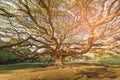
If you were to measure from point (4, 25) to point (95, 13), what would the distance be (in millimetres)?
6651

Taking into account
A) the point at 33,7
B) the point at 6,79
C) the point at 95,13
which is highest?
the point at 33,7

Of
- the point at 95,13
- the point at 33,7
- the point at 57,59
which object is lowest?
the point at 57,59

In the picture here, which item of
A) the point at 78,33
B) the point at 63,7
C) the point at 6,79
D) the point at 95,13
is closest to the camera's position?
→ the point at 95,13

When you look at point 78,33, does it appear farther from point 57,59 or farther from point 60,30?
point 57,59

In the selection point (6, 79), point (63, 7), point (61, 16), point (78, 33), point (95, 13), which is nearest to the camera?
point (95, 13)

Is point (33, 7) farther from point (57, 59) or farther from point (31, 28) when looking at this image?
point (57, 59)

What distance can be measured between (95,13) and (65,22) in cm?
Result: 457

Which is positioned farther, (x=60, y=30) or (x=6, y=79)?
(x=60, y=30)

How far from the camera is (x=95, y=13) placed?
35.9ft

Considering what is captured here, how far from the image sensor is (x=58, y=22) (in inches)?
604

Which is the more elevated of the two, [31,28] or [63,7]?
[63,7]

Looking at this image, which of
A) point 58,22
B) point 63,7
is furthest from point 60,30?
point 63,7

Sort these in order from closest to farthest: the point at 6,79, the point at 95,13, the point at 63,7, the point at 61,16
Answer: the point at 95,13 → the point at 6,79 → the point at 63,7 → the point at 61,16

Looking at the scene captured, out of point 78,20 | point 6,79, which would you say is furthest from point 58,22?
point 6,79
